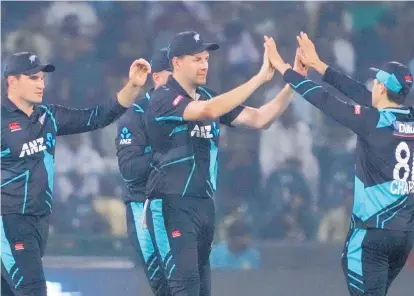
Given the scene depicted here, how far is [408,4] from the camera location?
8438 millimetres

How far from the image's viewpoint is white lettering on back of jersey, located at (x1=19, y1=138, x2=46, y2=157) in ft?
18.6

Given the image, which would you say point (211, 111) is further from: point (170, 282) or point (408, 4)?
point (408, 4)

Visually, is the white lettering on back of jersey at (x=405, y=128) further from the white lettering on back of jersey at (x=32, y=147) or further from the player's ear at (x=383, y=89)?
the white lettering on back of jersey at (x=32, y=147)

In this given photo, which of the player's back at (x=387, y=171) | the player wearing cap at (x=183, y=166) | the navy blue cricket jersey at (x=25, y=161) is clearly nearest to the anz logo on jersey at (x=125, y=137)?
the navy blue cricket jersey at (x=25, y=161)

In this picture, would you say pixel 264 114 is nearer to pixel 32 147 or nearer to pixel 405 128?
pixel 405 128

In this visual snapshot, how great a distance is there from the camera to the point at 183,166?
5438 millimetres

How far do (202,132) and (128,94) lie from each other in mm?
642

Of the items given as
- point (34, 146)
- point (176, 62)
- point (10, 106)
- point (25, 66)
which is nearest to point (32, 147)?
point (34, 146)

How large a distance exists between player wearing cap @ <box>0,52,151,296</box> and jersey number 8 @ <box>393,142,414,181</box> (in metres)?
1.45

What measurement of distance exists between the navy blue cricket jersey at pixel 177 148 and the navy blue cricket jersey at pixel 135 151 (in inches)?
33.6

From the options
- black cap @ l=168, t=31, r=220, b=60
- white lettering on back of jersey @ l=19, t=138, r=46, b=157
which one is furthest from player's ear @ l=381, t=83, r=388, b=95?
white lettering on back of jersey @ l=19, t=138, r=46, b=157

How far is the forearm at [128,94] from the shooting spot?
5.90 meters

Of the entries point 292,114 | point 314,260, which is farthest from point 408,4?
point 314,260

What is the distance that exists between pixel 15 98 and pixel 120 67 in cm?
277
